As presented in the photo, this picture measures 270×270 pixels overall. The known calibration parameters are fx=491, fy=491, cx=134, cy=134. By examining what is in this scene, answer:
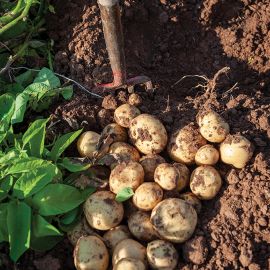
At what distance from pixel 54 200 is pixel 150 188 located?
1.38 feet

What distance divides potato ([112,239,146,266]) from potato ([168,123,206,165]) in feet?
1.53

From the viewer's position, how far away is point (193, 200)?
219cm

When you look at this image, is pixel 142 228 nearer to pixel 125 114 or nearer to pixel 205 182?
pixel 205 182

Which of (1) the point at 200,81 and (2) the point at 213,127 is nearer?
(2) the point at 213,127

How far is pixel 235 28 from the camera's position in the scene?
296cm

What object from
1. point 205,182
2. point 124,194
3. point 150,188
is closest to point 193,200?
point 205,182

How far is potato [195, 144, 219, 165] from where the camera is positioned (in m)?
2.21

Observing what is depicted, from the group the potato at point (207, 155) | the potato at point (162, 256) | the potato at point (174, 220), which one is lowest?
the potato at point (162, 256)

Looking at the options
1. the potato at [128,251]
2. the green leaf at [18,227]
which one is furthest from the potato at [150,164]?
the green leaf at [18,227]

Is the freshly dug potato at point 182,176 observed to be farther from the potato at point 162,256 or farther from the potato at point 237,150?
the potato at point 162,256

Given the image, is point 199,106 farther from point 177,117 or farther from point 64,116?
point 64,116

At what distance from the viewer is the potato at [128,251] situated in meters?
2.05

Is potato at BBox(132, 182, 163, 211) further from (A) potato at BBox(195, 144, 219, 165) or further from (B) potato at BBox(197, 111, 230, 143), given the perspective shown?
(B) potato at BBox(197, 111, 230, 143)

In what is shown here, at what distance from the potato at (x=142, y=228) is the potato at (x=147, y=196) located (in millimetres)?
48
